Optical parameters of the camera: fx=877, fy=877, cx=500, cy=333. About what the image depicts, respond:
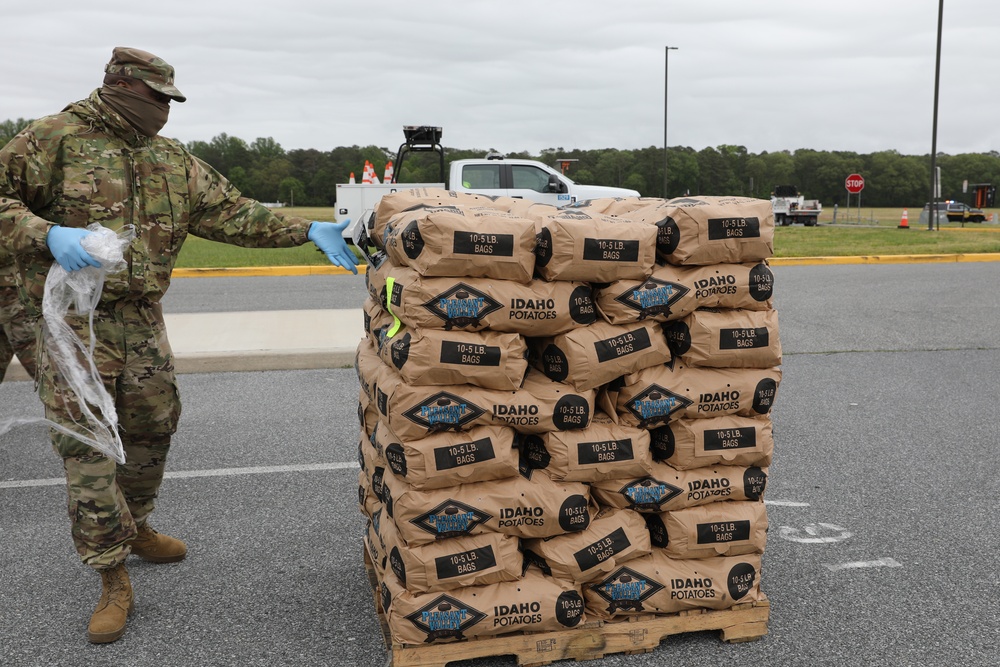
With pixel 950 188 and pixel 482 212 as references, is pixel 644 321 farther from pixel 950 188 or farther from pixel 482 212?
pixel 950 188

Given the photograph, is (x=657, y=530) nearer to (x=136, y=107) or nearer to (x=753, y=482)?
(x=753, y=482)

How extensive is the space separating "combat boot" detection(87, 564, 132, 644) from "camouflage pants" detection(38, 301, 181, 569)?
0.07m

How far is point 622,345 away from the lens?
3285 millimetres

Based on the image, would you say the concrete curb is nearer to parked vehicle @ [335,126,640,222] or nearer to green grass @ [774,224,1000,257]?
green grass @ [774,224,1000,257]

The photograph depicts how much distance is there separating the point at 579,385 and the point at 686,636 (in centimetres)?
110

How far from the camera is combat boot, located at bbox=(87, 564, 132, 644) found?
3.36 meters

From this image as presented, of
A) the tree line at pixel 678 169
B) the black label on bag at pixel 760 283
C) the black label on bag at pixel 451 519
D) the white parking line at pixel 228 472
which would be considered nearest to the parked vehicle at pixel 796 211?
the tree line at pixel 678 169

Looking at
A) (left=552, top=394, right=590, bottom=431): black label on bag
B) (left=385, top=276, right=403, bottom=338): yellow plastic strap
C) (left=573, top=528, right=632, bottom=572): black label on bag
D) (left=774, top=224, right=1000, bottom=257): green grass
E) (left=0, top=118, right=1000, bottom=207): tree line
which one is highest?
(left=0, top=118, right=1000, bottom=207): tree line

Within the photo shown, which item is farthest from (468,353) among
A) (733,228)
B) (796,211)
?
(796,211)

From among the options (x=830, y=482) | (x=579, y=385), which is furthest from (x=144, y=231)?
(x=830, y=482)

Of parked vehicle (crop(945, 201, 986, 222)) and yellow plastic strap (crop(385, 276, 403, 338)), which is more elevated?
parked vehicle (crop(945, 201, 986, 222))

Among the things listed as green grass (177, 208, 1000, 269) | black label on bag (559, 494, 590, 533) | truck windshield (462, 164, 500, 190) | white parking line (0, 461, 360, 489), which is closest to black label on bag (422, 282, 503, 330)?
black label on bag (559, 494, 590, 533)

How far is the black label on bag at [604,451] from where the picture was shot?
10.7 feet

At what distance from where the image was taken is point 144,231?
3.67 metres
